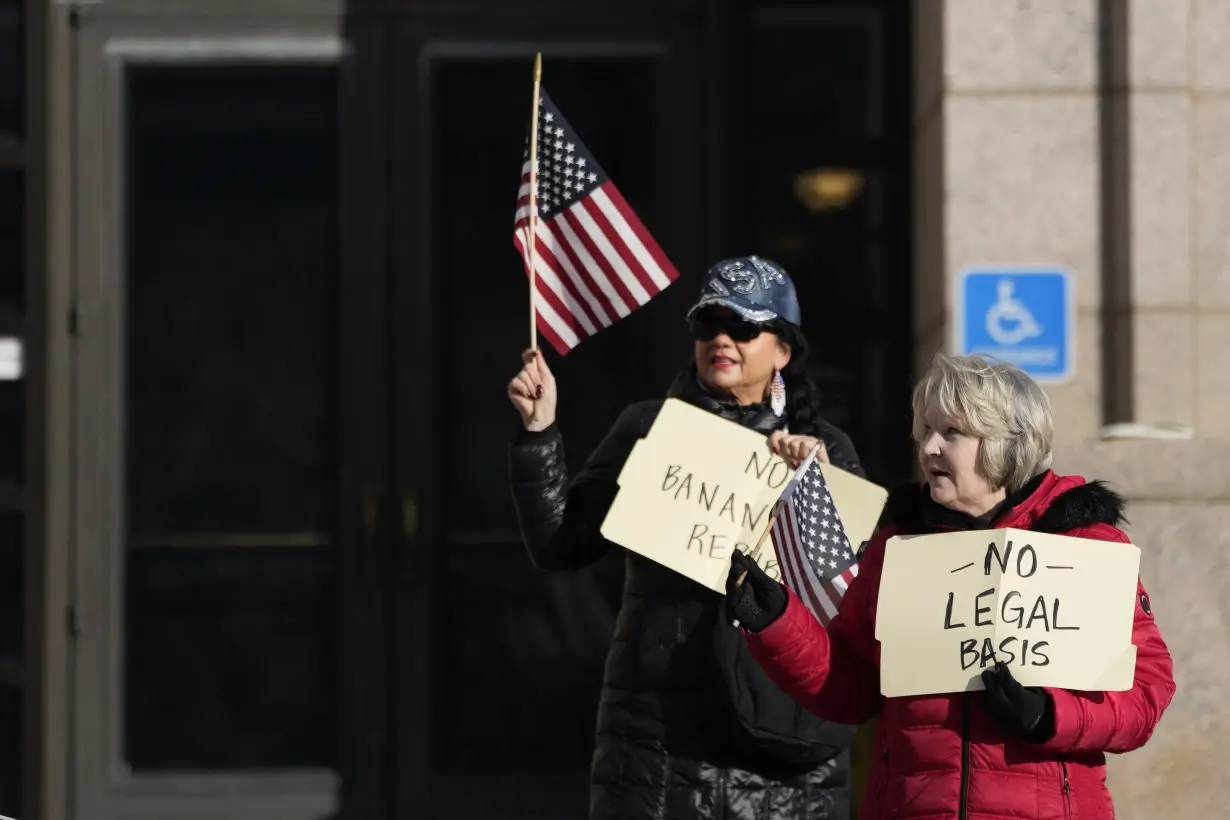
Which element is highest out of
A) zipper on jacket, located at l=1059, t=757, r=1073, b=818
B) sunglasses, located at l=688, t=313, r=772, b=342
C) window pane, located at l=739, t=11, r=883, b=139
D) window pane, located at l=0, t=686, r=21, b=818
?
window pane, located at l=739, t=11, r=883, b=139

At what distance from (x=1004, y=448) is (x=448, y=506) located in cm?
465

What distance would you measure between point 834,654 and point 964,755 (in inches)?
14.8

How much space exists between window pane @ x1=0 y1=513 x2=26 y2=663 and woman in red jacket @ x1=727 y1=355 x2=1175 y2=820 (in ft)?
15.7

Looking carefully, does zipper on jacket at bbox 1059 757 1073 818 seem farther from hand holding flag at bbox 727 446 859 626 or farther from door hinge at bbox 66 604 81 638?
door hinge at bbox 66 604 81 638

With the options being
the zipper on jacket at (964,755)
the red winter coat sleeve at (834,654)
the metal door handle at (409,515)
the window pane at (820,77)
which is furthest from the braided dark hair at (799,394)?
the metal door handle at (409,515)

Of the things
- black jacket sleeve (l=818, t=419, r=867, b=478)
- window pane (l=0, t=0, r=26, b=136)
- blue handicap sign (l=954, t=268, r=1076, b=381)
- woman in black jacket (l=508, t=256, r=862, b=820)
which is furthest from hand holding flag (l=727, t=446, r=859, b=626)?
window pane (l=0, t=0, r=26, b=136)

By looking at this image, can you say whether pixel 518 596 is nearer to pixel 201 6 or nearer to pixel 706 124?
pixel 706 124

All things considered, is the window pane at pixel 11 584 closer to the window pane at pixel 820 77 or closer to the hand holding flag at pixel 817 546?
the window pane at pixel 820 77

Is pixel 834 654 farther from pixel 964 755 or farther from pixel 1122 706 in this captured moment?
pixel 1122 706

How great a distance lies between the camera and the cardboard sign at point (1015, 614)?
3.48 m

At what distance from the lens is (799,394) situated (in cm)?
481

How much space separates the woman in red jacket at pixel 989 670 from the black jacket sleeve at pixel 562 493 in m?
1.18

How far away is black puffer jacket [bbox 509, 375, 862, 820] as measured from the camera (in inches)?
180

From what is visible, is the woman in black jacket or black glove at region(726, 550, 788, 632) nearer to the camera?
black glove at region(726, 550, 788, 632)
